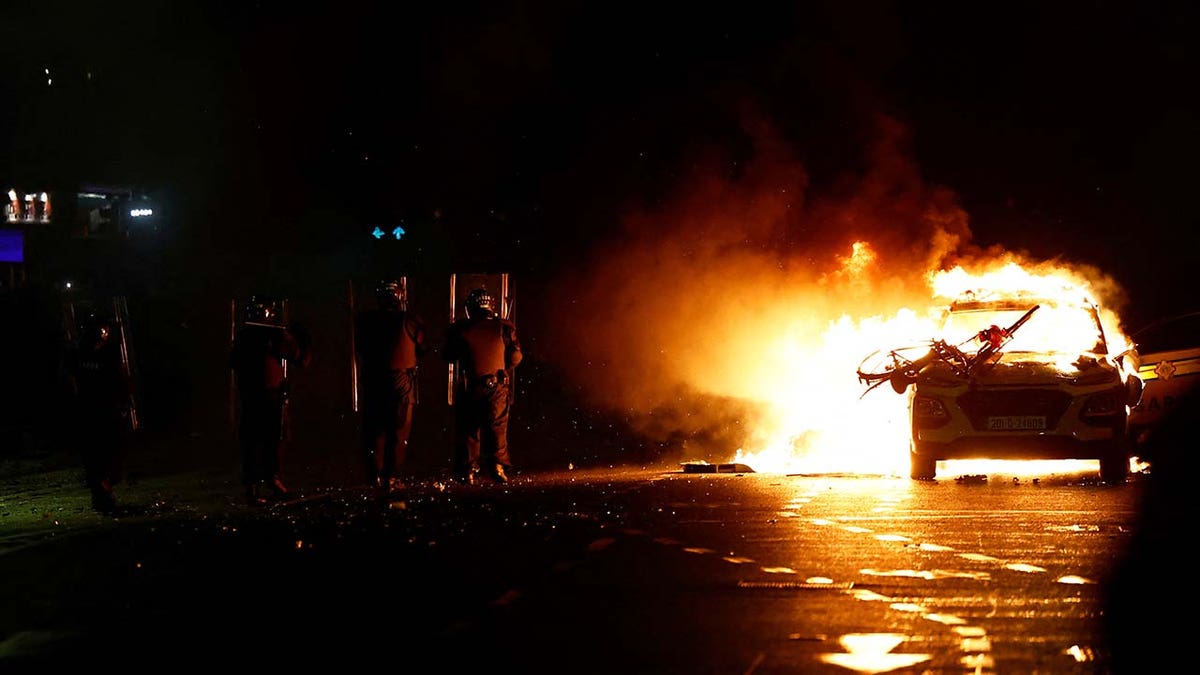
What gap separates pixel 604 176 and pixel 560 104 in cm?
181

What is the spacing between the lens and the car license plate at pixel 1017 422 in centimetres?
1405

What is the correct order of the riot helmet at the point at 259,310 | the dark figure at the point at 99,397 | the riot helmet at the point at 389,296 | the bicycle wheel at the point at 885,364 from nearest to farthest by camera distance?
the dark figure at the point at 99,397 → the riot helmet at the point at 259,310 → the riot helmet at the point at 389,296 → the bicycle wheel at the point at 885,364

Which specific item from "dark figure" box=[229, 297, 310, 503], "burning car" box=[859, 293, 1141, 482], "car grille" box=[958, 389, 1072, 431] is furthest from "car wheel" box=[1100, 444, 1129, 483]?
"dark figure" box=[229, 297, 310, 503]

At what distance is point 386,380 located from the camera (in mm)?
15555

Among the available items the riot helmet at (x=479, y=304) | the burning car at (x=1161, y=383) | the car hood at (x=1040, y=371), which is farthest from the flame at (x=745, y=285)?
the car hood at (x=1040, y=371)

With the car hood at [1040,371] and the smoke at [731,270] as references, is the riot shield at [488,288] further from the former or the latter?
the car hood at [1040,371]

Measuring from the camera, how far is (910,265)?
23125 mm

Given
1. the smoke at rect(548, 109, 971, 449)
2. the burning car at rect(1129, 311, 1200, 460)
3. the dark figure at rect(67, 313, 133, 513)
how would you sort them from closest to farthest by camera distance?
the dark figure at rect(67, 313, 133, 513) < the burning car at rect(1129, 311, 1200, 460) < the smoke at rect(548, 109, 971, 449)

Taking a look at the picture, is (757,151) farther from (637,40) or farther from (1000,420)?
(1000,420)

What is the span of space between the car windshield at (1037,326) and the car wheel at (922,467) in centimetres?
165

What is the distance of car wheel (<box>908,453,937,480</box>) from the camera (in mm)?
14547

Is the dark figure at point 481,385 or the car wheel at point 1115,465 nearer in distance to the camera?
the car wheel at point 1115,465

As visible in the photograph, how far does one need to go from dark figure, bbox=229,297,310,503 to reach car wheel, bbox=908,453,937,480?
6305 millimetres

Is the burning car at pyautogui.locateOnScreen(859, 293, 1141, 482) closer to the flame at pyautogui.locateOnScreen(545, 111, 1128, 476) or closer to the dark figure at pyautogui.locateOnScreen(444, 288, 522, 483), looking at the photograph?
the dark figure at pyautogui.locateOnScreen(444, 288, 522, 483)
